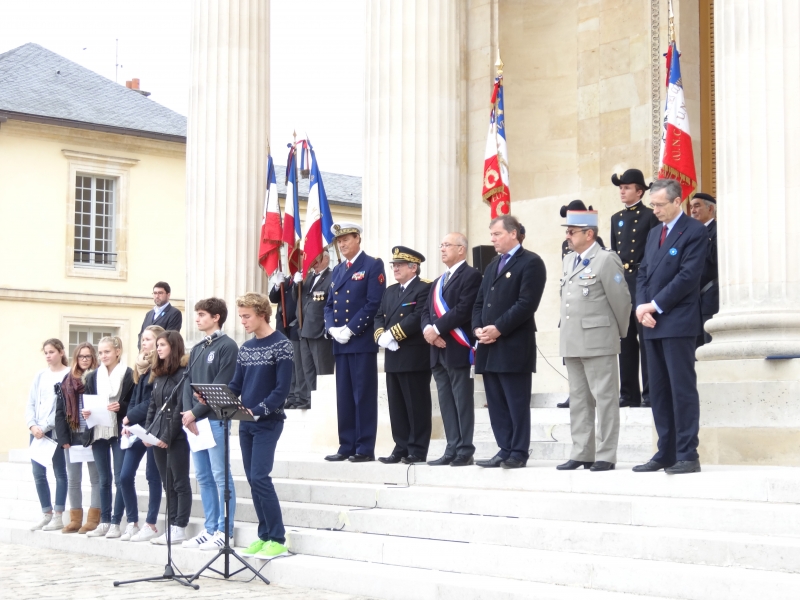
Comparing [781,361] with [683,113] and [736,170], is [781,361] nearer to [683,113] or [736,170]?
[736,170]

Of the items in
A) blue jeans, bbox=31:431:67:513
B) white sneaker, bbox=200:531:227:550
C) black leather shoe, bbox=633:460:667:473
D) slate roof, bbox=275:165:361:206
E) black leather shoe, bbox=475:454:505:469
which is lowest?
white sneaker, bbox=200:531:227:550

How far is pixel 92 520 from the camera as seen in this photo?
1138cm

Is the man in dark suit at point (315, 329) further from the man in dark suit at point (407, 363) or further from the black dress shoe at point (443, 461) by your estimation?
the black dress shoe at point (443, 461)

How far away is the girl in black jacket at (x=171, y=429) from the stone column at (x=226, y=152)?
17.1 ft

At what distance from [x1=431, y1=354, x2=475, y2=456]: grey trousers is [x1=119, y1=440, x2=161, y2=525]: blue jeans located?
8.54 feet

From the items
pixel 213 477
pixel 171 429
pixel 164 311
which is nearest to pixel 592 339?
pixel 213 477

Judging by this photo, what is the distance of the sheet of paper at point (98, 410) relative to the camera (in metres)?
11.1

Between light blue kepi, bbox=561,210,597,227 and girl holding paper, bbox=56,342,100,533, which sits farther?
girl holding paper, bbox=56,342,100,533

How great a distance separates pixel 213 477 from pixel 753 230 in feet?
15.3

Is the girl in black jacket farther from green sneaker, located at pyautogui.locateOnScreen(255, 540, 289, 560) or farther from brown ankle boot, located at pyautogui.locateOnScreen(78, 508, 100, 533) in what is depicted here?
brown ankle boot, located at pyautogui.locateOnScreen(78, 508, 100, 533)

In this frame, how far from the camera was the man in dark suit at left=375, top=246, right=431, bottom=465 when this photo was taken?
33.3ft

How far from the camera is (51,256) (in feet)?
98.1

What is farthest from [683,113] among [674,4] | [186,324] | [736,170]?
[186,324]

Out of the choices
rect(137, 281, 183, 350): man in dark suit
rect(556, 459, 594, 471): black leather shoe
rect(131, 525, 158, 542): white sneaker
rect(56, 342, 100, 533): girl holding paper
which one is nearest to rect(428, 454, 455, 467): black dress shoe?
rect(556, 459, 594, 471): black leather shoe
